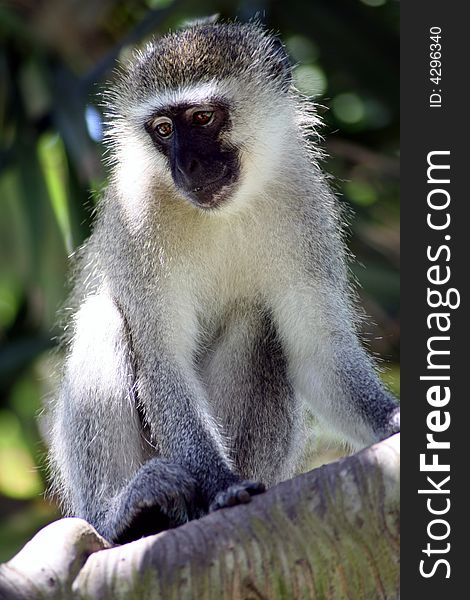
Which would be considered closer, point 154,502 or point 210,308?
point 154,502

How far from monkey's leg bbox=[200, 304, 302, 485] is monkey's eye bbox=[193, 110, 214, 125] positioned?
0.80 metres

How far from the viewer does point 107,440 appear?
15.3 ft

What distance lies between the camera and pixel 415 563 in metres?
3.53

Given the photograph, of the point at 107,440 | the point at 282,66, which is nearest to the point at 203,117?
the point at 282,66

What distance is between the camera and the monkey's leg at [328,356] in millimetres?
4703

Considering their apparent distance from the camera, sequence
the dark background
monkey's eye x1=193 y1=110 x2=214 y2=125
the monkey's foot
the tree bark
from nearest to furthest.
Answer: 1. the tree bark
2. the monkey's foot
3. monkey's eye x1=193 y1=110 x2=214 y2=125
4. the dark background

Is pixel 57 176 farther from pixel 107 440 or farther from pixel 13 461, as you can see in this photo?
pixel 107 440

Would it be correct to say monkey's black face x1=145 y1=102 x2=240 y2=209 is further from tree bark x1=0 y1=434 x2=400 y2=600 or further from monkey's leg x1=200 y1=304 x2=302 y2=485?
tree bark x1=0 y1=434 x2=400 y2=600

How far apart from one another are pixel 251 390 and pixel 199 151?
1036mm

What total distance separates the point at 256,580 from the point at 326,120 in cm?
531

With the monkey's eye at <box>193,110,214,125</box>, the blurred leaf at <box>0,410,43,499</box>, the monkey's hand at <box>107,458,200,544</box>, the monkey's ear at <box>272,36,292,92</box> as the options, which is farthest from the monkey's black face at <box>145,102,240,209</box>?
the blurred leaf at <box>0,410,43,499</box>

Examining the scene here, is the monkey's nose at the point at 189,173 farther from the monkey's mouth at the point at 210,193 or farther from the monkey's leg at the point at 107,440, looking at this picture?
the monkey's leg at the point at 107,440

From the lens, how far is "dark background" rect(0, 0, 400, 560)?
7363 mm

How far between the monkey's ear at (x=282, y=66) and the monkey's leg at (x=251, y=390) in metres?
1.10
